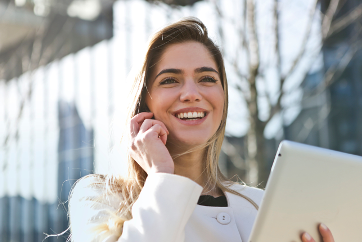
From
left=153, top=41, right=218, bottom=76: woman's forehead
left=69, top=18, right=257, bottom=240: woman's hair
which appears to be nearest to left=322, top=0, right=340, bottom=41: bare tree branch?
left=69, top=18, right=257, bottom=240: woman's hair

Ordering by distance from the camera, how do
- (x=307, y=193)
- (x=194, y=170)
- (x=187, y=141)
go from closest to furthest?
1. (x=307, y=193)
2. (x=187, y=141)
3. (x=194, y=170)

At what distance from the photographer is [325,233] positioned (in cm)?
119

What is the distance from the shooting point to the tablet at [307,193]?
111cm

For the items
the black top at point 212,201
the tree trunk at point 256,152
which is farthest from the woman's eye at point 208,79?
the tree trunk at point 256,152

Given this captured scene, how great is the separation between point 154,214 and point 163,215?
0.03 metres

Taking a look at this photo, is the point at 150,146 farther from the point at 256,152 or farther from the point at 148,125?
the point at 256,152

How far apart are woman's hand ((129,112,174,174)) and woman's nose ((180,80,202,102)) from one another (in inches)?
6.7

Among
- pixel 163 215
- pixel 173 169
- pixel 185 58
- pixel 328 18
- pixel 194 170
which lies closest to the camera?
pixel 163 215

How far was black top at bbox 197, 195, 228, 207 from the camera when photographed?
1.87 metres

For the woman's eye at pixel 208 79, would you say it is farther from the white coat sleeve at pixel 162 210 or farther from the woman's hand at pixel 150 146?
the white coat sleeve at pixel 162 210

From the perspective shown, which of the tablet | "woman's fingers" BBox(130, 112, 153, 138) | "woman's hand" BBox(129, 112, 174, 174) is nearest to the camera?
the tablet

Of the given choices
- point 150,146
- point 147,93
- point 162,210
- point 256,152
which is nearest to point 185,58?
point 147,93

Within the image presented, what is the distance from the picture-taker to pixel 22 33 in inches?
295

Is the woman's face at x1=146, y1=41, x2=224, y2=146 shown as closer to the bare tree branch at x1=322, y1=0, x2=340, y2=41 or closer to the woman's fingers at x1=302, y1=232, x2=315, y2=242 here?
the woman's fingers at x1=302, y1=232, x2=315, y2=242
